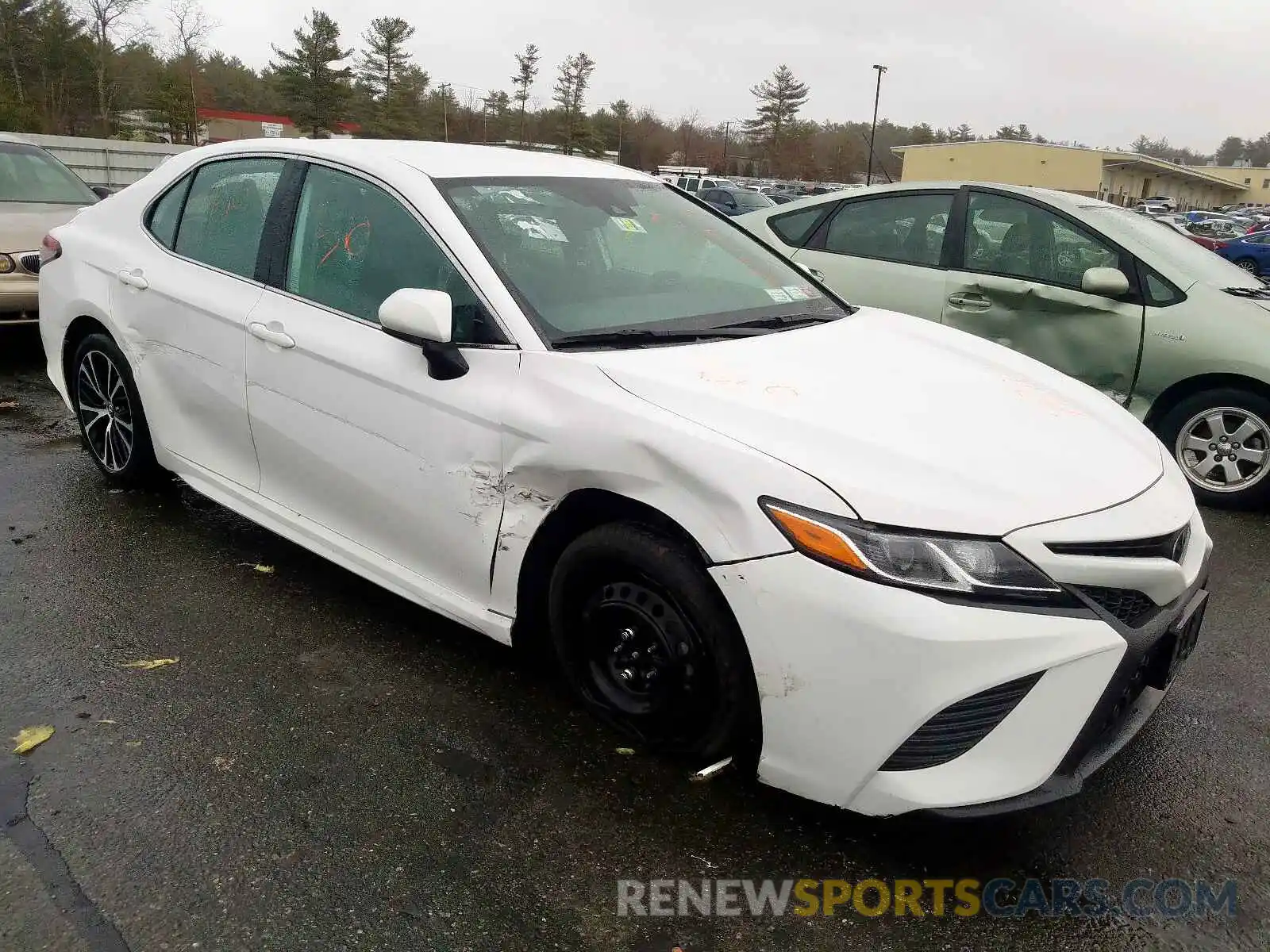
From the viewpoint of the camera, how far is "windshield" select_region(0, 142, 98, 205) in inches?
309

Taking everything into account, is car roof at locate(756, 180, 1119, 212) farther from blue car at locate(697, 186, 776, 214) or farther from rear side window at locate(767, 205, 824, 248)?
blue car at locate(697, 186, 776, 214)

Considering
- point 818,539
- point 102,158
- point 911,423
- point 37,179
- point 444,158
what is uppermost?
point 102,158

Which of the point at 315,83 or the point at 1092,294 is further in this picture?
the point at 315,83

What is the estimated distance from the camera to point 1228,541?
4645 mm

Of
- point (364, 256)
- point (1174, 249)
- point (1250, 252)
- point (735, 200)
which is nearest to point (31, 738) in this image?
point (364, 256)

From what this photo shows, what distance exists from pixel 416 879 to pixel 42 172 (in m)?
8.18

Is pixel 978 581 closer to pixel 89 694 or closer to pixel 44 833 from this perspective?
pixel 44 833

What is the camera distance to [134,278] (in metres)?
3.98

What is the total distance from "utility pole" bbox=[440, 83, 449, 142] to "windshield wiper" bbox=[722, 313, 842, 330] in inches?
2546

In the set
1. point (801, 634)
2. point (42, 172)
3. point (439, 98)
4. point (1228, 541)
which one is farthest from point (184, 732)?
point (439, 98)

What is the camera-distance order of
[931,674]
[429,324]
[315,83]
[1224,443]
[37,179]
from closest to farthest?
[931,674] < [429,324] < [1224,443] < [37,179] < [315,83]

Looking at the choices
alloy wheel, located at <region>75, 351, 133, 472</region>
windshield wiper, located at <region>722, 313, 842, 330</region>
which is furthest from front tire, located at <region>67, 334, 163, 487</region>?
windshield wiper, located at <region>722, 313, 842, 330</region>

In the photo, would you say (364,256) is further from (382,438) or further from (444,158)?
(382,438)

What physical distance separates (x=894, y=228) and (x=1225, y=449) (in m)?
2.21
